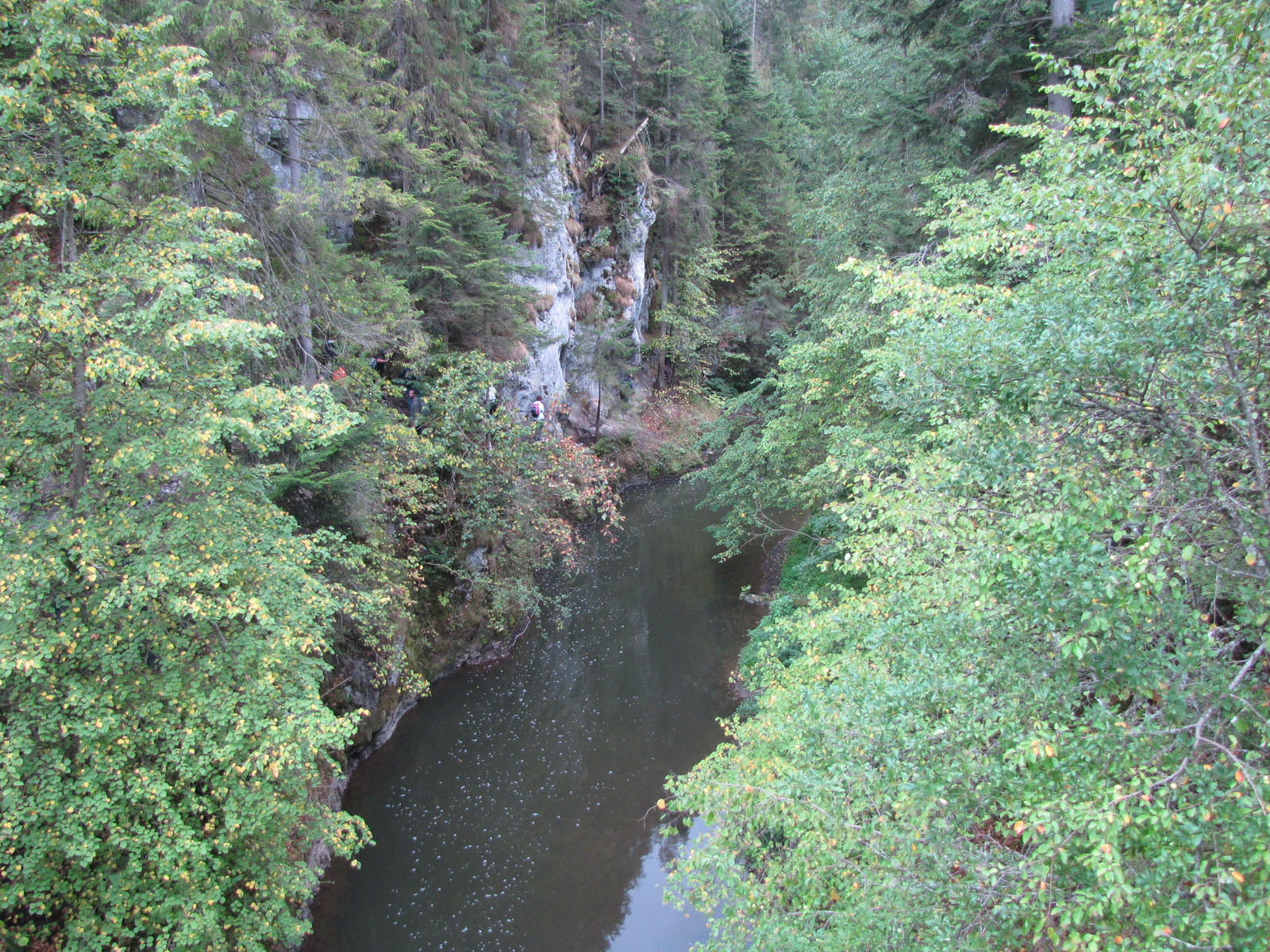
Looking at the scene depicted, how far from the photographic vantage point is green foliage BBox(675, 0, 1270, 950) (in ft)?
9.78

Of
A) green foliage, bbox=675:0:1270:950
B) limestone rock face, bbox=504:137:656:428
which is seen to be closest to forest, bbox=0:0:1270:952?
green foliage, bbox=675:0:1270:950

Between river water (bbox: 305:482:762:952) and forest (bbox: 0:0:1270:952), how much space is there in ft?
3.73

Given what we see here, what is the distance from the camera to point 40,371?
6141 millimetres

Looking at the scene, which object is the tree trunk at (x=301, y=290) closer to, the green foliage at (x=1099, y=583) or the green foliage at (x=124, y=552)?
the green foliage at (x=124, y=552)

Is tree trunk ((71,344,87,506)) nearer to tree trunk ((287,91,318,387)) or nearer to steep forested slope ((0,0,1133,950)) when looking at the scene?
steep forested slope ((0,0,1133,950))

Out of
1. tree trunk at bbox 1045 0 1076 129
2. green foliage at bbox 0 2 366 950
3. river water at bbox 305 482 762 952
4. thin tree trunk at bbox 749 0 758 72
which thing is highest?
thin tree trunk at bbox 749 0 758 72

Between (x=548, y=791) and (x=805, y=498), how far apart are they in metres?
7.40

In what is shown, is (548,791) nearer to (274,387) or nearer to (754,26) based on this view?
(274,387)

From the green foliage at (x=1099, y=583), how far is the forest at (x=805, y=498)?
0.11 feet

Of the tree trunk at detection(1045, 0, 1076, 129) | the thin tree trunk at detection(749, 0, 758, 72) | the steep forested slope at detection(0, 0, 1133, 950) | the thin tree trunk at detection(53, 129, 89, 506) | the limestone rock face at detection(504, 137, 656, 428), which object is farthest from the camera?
the thin tree trunk at detection(749, 0, 758, 72)

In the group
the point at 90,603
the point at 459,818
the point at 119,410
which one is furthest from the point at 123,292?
the point at 459,818

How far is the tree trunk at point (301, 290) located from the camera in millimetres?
9969

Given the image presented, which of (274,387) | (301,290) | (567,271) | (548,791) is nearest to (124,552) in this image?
(274,387)

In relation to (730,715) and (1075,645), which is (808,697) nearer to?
(1075,645)
